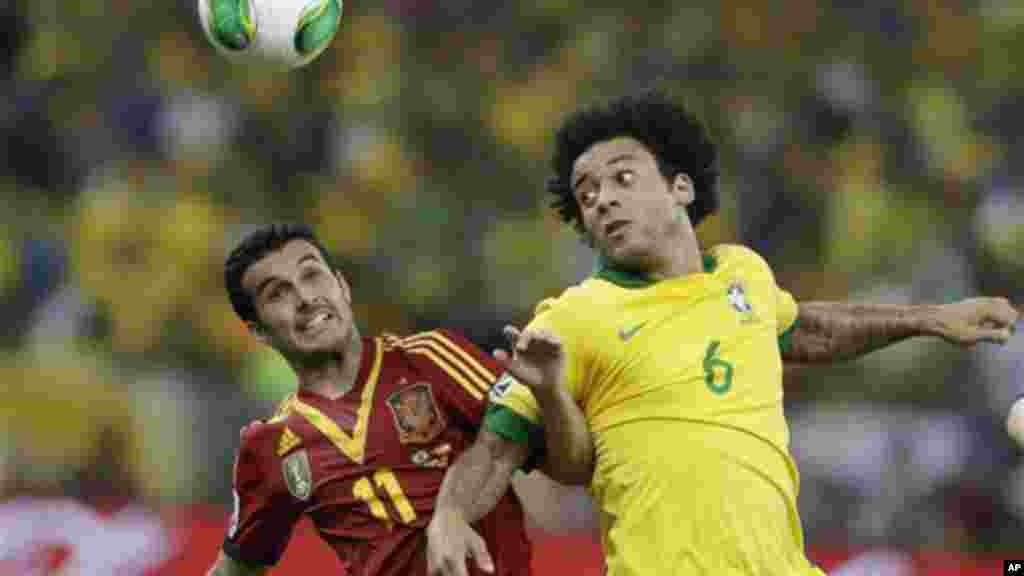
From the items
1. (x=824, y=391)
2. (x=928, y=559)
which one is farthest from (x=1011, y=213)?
(x=928, y=559)

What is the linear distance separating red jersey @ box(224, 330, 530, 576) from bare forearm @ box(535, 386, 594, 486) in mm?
464

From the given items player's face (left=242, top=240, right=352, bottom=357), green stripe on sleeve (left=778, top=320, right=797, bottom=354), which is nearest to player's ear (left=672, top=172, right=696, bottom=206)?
green stripe on sleeve (left=778, top=320, right=797, bottom=354)

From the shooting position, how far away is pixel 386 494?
4535 millimetres

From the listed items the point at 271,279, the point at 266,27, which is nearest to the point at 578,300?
the point at 271,279

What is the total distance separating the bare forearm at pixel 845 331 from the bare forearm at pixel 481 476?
768 millimetres

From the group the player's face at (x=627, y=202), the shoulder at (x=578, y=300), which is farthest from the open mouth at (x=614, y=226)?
the shoulder at (x=578, y=300)

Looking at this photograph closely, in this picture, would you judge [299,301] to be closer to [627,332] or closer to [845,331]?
[627,332]

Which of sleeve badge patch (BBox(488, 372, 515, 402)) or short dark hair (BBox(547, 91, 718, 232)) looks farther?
short dark hair (BBox(547, 91, 718, 232))

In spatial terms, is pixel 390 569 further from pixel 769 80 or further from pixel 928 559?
pixel 769 80

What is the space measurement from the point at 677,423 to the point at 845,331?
686 millimetres

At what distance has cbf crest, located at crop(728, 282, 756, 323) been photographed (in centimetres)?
418

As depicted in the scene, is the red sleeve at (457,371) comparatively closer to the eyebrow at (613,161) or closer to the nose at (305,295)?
the nose at (305,295)

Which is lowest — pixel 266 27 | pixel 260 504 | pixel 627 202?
pixel 260 504

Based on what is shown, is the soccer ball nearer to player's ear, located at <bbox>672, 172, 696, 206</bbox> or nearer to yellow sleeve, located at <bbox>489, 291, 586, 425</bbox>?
player's ear, located at <bbox>672, 172, 696, 206</bbox>
